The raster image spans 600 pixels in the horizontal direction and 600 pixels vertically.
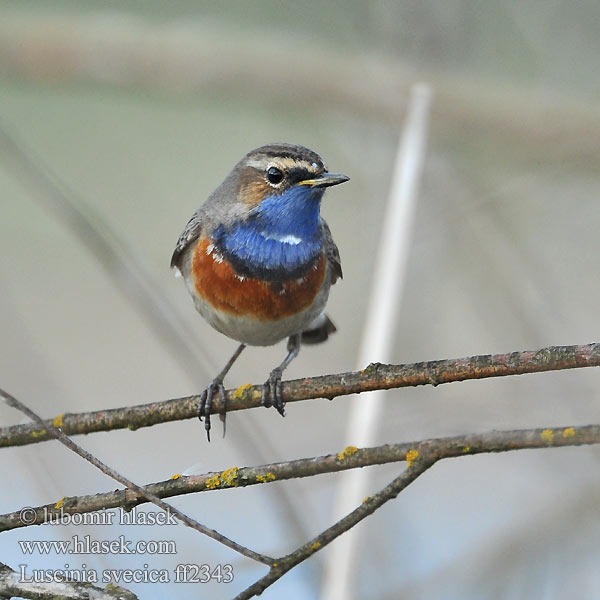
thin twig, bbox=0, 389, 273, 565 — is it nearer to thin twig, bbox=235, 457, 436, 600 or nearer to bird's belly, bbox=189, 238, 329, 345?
thin twig, bbox=235, 457, 436, 600

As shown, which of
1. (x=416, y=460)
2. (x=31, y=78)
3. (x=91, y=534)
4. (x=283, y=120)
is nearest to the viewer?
(x=416, y=460)

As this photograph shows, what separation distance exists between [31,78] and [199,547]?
5.00m

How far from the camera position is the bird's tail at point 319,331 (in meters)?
5.32

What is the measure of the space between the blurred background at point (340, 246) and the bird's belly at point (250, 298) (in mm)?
196

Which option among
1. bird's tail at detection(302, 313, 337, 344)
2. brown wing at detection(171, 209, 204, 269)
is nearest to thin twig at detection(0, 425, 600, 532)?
brown wing at detection(171, 209, 204, 269)

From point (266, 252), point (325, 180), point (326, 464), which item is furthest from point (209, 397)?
point (326, 464)

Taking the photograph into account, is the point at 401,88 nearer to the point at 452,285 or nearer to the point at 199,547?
the point at 452,285

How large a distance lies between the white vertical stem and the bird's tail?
72cm

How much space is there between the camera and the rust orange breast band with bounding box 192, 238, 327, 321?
439cm

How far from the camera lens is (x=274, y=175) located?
4.45 meters

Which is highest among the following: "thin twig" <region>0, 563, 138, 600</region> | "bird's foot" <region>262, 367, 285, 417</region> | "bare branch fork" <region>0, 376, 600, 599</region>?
"bird's foot" <region>262, 367, 285, 417</region>

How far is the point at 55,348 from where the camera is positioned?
27.0ft

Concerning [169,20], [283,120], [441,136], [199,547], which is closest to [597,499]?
[199,547]

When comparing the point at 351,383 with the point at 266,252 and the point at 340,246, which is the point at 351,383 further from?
the point at 340,246
